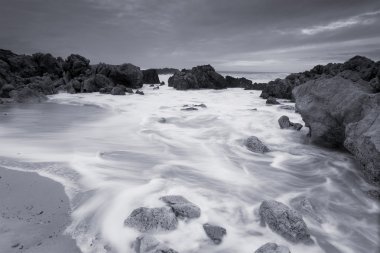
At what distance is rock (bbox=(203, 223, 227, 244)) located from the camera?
3857mm

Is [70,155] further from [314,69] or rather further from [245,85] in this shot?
[245,85]

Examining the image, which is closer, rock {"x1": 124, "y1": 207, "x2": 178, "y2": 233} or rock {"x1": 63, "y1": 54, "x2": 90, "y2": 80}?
rock {"x1": 124, "y1": 207, "x2": 178, "y2": 233}

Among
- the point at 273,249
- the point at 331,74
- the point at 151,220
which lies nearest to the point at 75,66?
the point at 331,74

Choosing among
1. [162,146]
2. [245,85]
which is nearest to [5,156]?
[162,146]

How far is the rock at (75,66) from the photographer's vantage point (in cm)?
3041

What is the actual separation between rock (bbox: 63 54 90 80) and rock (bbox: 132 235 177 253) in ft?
95.4

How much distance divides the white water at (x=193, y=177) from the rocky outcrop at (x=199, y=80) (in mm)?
18308

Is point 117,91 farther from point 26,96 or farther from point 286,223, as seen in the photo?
point 286,223

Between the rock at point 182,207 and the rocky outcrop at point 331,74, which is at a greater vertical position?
the rocky outcrop at point 331,74

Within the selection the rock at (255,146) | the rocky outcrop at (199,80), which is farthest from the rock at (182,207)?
the rocky outcrop at (199,80)

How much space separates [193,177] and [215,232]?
2.27m

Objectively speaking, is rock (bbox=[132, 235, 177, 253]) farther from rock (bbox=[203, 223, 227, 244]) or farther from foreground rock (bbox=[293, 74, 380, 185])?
foreground rock (bbox=[293, 74, 380, 185])

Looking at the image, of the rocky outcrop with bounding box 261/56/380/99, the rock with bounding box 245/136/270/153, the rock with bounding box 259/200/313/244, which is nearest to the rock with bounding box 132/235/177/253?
the rock with bounding box 259/200/313/244

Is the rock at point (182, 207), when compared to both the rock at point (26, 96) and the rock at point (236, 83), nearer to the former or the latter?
the rock at point (26, 96)
